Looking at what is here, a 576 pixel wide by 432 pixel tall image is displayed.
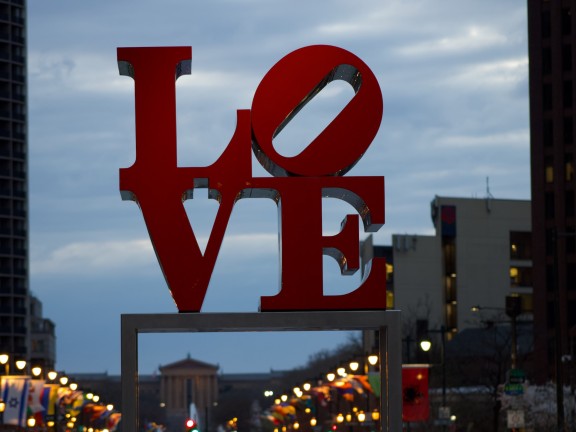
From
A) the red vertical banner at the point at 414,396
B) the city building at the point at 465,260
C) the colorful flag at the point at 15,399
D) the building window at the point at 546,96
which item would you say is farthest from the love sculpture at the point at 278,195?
the city building at the point at 465,260

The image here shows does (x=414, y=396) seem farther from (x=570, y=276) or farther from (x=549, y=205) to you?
(x=549, y=205)

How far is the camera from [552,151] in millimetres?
140750

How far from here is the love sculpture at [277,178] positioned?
71.3 ft

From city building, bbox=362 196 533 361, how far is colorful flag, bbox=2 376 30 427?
117 meters

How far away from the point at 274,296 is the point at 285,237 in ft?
2.82

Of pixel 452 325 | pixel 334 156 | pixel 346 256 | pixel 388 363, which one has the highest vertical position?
pixel 452 325

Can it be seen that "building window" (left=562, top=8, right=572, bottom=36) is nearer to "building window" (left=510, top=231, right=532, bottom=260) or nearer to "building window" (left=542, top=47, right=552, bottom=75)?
"building window" (left=542, top=47, right=552, bottom=75)

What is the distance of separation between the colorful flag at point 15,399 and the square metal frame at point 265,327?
46.8 metres

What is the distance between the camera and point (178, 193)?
858 inches

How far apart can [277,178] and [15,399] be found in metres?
48.3

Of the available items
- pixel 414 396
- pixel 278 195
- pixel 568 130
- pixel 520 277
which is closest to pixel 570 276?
pixel 568 130

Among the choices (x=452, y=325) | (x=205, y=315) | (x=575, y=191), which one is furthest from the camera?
(x=452, y=325)

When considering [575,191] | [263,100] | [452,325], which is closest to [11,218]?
[452,325]

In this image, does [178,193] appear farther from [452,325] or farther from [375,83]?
[452,325]
